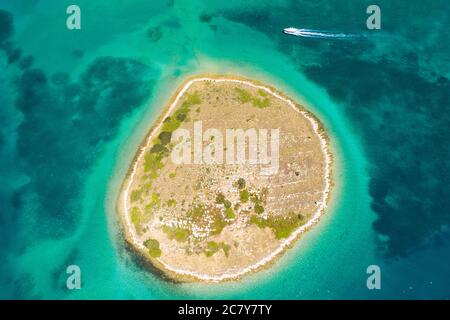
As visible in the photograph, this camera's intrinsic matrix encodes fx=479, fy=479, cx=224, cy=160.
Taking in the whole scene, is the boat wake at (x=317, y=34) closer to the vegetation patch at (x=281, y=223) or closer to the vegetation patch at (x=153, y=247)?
the vegetation patch at (x=281, y=223)

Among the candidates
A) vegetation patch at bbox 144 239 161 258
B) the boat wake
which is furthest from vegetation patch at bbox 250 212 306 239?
the boat wake

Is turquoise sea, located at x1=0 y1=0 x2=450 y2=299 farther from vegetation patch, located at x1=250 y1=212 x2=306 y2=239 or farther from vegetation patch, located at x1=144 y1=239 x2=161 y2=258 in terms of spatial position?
vegetation patch, located at x1=144 y1=239 x2=161 y2=258

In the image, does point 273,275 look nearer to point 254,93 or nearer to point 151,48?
point 254,93

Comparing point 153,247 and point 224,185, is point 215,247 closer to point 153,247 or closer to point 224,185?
point 153,247

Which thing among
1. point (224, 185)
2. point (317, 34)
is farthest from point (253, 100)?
point (317, 34)

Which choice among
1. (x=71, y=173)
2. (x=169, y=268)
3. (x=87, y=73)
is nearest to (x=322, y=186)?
(x=169, y=268)

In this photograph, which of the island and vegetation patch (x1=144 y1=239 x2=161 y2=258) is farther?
the island
